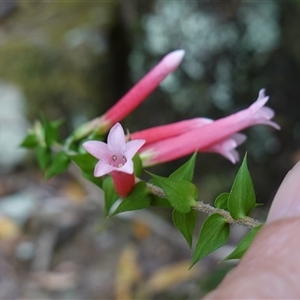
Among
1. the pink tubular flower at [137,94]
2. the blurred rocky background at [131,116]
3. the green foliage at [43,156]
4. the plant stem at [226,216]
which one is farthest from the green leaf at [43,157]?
the blurred rocky background at [131,116]

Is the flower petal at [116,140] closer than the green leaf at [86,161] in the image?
Yes

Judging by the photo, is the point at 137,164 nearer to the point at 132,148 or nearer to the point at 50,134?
the point at 132,148

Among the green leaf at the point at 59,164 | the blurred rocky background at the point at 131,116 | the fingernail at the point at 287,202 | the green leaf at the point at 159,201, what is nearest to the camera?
the fingernail at the point at 287,202

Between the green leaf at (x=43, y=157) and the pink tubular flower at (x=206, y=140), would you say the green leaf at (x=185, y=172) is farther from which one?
the green leaf at (x=43, y=157)

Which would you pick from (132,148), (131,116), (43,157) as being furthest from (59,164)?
(131,116)

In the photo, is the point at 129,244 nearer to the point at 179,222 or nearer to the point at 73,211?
the point at 73,211

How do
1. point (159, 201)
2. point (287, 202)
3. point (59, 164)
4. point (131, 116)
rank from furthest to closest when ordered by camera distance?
point (131, 116)
point (59, 164)
point (159, 201)
point (287, 202)

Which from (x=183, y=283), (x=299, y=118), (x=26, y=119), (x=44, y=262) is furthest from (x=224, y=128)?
(x=26, y=119)

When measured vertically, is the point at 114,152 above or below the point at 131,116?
below
